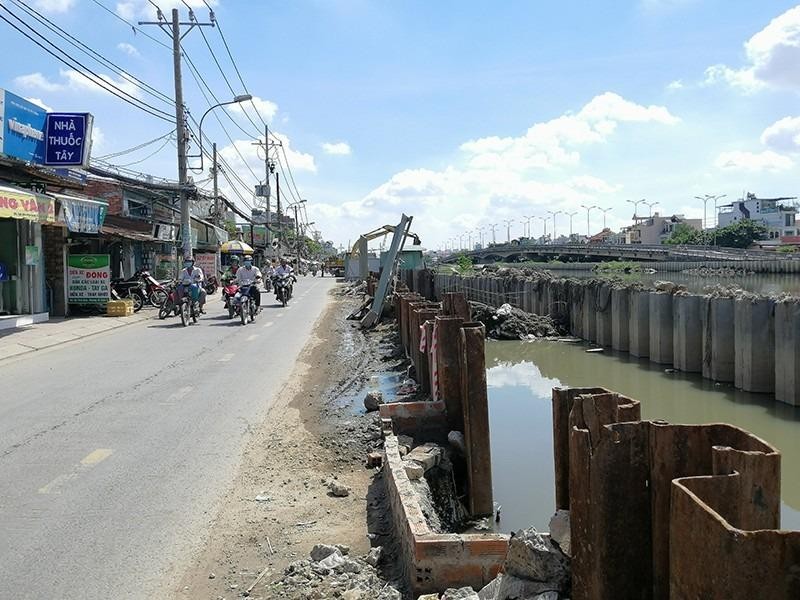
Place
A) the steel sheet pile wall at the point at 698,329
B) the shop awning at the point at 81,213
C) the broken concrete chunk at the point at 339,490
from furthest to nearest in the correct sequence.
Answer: the shop awning at the point at 81,213 < the steel sheet pile wall at the point at 698,329 < the broken concrete chunk at the point at 339,490

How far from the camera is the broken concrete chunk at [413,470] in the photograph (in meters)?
6.19

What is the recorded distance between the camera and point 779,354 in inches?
508

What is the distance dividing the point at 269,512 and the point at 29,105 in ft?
57.0

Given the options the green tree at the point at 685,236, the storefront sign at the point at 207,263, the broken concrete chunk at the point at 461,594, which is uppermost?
the green tree at the point at 685,236

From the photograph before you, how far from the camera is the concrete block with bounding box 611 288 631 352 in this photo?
19.5 m

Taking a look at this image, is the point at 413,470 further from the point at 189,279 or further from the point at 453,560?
the point at 189,279

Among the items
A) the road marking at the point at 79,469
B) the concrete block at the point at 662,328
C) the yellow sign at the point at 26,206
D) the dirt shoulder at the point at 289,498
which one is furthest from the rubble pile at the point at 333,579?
the yellow sign at the point at 26,206

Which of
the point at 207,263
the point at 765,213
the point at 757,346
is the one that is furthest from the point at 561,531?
the point at 765,213

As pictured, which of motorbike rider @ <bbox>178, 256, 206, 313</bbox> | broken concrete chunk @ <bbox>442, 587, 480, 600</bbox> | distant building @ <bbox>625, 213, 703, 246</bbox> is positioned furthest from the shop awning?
distant building @ <bbox>625, 213, 703, 246</bbox>

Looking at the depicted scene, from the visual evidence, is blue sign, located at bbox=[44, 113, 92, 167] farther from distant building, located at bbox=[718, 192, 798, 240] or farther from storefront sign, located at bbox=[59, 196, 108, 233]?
distant building, located at bbox=[718, 192, 798, 240]

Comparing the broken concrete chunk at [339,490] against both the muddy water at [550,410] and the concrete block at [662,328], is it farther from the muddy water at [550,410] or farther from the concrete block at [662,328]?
the concrete block at [662,328]

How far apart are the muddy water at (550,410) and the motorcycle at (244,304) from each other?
701 cm

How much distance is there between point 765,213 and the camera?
5330 inches

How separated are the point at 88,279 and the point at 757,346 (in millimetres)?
18329
